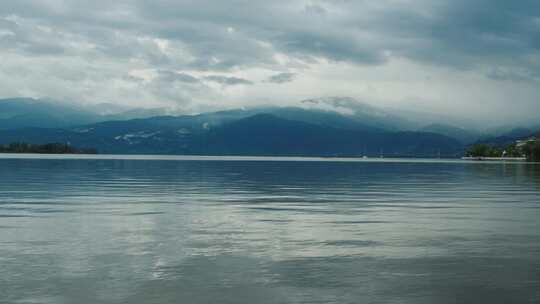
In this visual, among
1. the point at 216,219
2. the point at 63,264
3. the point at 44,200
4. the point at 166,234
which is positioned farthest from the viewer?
the point at 44,200

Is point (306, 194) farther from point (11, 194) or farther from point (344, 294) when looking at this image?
point (344, 294)

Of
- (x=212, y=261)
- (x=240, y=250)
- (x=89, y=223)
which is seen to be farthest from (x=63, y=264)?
(x=89, y=223)

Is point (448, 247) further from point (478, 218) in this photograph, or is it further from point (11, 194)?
point (11, 194)

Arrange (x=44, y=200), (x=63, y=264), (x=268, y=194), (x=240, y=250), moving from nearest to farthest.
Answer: (x=63, y=264) < (x=240, y=250) < (x=44, y=200) < (x=268, y=194)

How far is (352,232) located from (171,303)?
13929mm

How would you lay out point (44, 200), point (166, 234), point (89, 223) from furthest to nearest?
1. point (44, 200)
2. point (89, 223)
3. point (166, 234)

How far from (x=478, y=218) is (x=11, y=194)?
1331 inches

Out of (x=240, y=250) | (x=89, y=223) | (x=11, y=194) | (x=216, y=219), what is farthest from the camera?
(x=11, y=194)

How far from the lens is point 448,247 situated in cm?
2344

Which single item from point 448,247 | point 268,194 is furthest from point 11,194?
point 448,247

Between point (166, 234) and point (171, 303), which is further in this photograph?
point (166, 234)

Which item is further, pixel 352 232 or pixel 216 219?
pixel 216 219

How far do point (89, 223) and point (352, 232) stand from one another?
479 inches

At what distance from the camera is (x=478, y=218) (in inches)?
1330
